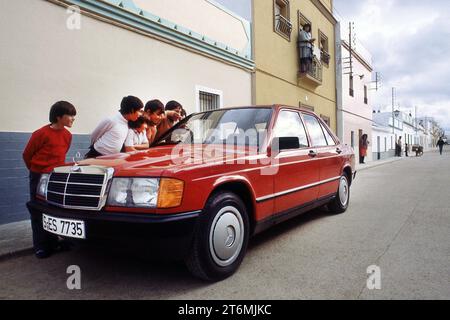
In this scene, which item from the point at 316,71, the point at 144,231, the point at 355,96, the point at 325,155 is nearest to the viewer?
the point at 144,231

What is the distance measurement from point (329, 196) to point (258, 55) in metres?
7.02

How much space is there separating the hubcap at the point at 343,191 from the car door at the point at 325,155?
0.23 meters

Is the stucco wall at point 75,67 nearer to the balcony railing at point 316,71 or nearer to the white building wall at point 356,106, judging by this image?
the balcony railing at point 316,71

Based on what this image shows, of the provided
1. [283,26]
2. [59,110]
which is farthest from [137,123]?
[283,26]

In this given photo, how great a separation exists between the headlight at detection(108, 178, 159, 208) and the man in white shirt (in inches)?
58.8

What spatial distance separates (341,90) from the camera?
18047mm

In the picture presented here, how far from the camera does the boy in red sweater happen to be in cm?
328

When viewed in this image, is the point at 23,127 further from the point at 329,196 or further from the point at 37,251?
the point at 329,196

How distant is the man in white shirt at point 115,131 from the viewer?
3.77m

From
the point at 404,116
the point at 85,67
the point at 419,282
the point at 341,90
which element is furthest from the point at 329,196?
the point at 404,116

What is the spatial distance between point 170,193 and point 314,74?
13.6 metres

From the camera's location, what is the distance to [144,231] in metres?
2.24

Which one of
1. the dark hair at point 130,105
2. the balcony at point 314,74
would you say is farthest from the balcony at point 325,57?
the dark hair at point 130,105

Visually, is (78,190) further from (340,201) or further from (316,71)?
(316,71)
